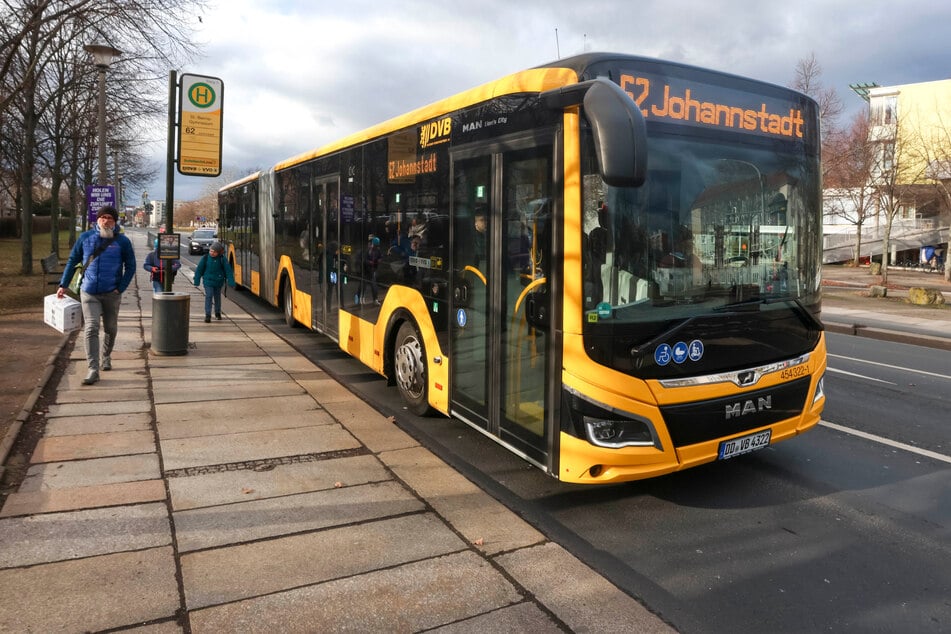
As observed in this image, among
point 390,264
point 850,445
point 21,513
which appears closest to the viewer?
point 21,513

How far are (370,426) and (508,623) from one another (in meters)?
3.49

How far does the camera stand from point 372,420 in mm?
6742

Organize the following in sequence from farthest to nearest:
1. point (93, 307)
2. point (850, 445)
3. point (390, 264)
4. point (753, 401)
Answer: point (93, 307) < point (390, 264) < point (850, 445) < point (753, 401)

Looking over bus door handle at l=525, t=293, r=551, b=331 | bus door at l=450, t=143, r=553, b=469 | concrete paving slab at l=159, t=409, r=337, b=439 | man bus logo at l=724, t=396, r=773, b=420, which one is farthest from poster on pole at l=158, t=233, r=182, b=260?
man bus logo at l=724, t=396, r=773, b=420

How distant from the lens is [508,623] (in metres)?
3.28

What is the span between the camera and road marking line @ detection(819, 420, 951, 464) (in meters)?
5.98

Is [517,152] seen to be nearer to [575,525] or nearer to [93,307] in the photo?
[575,525]

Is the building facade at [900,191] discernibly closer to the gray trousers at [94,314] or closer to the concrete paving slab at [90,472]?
the gray trousers at [94,314]

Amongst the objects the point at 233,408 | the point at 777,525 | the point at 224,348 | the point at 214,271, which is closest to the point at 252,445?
the point at 233,408

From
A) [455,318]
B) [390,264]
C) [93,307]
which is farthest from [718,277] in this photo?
[93,307]

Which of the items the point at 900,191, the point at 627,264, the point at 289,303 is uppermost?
the point at 900,191

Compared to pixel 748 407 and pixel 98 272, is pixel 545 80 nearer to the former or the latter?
pixel 748 407

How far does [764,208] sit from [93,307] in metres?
7.15

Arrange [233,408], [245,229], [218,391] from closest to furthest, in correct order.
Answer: [233,408] < [218,391] < [245,229]
